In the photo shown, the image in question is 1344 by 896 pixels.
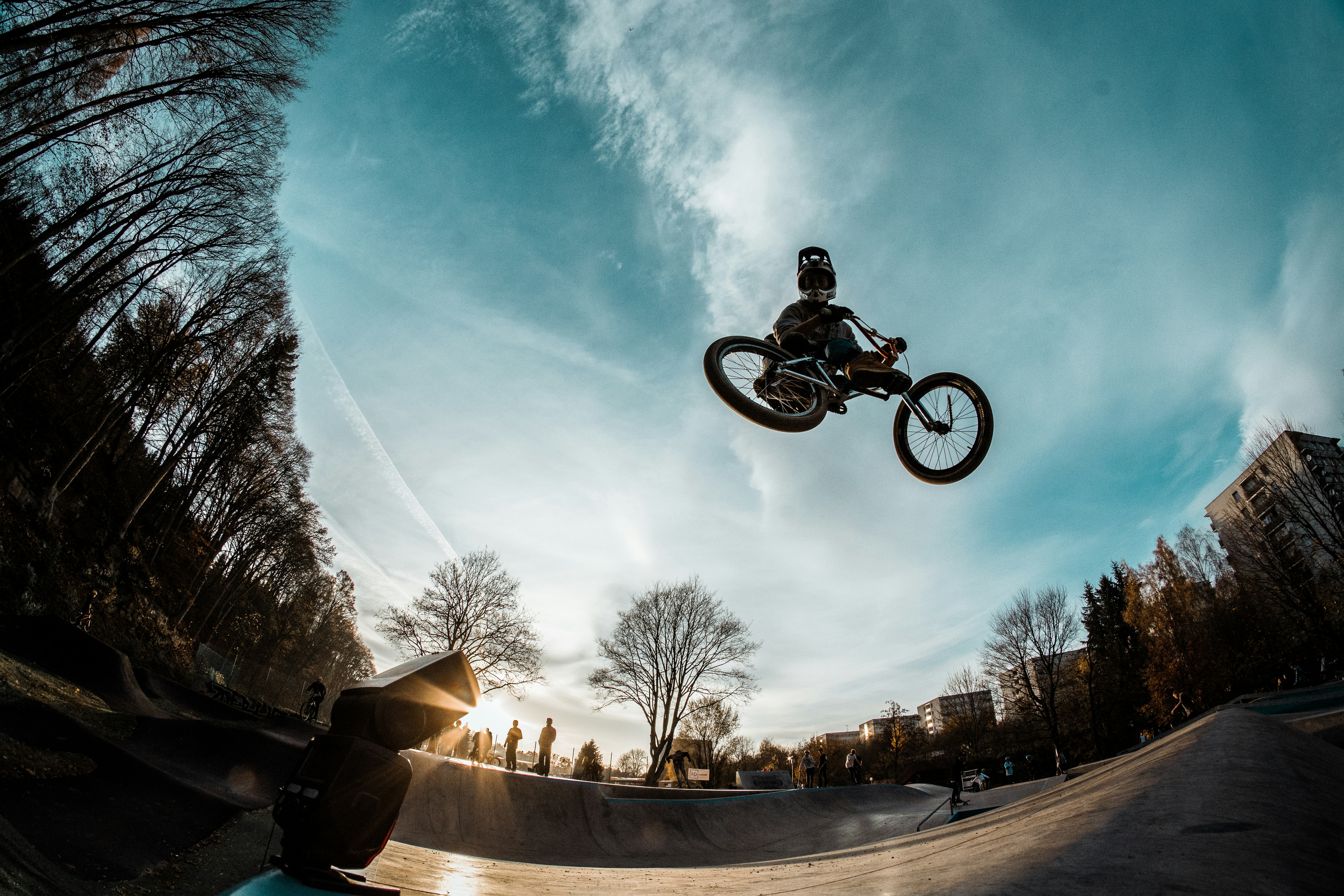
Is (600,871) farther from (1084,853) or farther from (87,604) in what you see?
(87,604)

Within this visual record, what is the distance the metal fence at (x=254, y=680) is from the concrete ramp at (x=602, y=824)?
7.32m

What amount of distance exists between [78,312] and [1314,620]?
46958mm

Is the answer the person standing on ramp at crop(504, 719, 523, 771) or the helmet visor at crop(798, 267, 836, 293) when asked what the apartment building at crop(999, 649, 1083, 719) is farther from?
the helmet visor at crop(798, 267, 836, 293)

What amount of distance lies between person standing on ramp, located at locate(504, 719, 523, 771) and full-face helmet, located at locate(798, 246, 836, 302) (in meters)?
16.1

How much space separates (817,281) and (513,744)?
1684 cm

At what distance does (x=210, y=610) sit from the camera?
1216 inches

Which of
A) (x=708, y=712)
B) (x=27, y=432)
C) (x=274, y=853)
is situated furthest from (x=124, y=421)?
(x=708, y=712)

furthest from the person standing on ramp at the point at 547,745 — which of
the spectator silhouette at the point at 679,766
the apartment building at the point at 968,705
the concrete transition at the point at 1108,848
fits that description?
the apartment building at the point at 968,705

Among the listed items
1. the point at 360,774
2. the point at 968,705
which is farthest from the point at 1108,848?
the point at 968,705

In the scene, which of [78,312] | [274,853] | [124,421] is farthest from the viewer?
[124,421]

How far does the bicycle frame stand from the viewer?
552 cm

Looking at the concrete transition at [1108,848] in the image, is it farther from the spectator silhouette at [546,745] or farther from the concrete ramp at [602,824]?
the spectator silhouette at [546,745]

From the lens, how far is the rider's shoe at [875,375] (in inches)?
213

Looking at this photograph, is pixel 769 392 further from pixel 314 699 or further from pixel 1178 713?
pixel 1178 713
